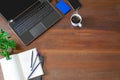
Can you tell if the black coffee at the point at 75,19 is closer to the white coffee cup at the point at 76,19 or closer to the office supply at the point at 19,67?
the white coffee cup at the point at 76,19

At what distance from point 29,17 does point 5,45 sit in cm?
27

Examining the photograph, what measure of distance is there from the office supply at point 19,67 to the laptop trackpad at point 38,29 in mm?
126

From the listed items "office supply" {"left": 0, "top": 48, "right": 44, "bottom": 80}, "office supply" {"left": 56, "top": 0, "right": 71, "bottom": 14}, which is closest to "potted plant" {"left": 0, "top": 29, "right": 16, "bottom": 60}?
"office supply" {"left": 0, "top": 48, "right": 44, "bottom": 80}

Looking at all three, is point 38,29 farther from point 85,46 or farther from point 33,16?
point 85,46

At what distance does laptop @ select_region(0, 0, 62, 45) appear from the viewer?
5.05ft

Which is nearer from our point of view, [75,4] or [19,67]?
[19,67]

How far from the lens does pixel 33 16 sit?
1599mm

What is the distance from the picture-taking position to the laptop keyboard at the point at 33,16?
157cm

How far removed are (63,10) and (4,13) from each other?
14.5 inches


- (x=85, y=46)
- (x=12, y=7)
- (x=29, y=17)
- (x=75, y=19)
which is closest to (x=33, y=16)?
(x=29, y=17)

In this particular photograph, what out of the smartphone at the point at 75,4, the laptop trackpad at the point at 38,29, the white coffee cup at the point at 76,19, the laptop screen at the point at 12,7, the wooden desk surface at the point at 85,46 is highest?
the laptop screen at the point at 12,7

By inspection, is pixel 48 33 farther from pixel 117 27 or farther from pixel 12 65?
pixel 117 27

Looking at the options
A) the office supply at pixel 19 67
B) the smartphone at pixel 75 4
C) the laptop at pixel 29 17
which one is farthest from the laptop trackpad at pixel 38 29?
the smartphone at pixel 75 4

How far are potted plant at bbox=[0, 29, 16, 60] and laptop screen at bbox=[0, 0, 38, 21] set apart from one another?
13 centimetres
